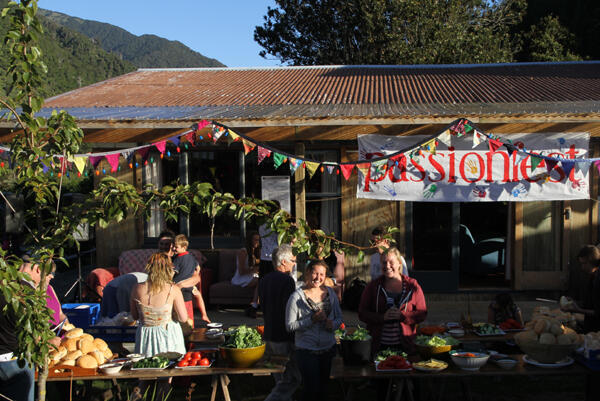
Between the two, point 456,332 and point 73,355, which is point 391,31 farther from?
point 73,355

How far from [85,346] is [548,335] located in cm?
402

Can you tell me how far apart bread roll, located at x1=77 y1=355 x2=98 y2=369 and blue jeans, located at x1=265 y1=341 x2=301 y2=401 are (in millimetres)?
1544

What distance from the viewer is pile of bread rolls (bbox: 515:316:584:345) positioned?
4867 millimetres

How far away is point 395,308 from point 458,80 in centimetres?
903

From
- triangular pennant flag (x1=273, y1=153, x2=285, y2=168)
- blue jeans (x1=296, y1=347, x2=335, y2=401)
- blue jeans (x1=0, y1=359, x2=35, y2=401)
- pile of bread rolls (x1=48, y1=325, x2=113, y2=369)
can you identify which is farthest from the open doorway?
blue jeans (x1=0, y1=359, x2=35, y2=401)

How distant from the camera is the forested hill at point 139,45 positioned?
560 ft

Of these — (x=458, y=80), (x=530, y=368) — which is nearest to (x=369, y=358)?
(x=530, y=368)

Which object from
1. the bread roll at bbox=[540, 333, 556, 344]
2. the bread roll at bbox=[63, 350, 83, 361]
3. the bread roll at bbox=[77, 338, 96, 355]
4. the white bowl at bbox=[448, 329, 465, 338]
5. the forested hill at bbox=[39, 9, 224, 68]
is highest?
the forested hill at bbox=[39, 9, 224, 68]

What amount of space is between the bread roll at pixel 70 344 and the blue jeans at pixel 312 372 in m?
2.02

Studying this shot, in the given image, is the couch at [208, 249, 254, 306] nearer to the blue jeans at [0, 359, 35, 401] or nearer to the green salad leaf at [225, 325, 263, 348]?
the green salad leaf at [225, 325, 263, 348]

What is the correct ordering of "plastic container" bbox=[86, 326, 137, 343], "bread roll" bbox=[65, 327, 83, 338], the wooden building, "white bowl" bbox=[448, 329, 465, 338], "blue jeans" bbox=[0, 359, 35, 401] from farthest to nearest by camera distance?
1. the wooden building
2. "plastic container" bbox=[86, 326, 137, 343]
3. "white bowl" bbox=[448, 329, 465, 338]
4. "bread roll" bbox=[65, 327, 83, 338]
5. "blue jeans" bbox=[0, 359, 35, 401]

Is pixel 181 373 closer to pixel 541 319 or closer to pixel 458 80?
pixel 541 319

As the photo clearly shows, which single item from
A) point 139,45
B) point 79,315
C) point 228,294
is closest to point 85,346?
point 79,315

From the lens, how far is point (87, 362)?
497cm
